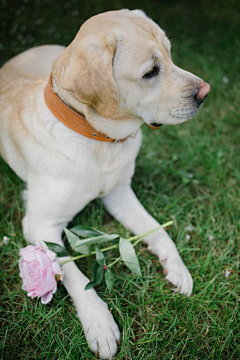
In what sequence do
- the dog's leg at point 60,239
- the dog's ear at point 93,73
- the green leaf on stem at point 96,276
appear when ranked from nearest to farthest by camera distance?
the dog's ear at point 93,73 < the dog's leg at point 60,239 < the green leaf on stem at point 96,276

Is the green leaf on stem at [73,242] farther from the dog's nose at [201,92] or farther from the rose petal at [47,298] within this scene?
the dog's nose at [201,92]

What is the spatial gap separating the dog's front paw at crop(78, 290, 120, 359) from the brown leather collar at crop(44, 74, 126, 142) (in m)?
0.96

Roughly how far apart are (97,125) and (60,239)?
0.75 meters

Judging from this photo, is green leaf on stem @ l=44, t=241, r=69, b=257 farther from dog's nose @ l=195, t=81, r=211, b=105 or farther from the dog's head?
dog's nose @ l=195, t=81, r=211, b=105

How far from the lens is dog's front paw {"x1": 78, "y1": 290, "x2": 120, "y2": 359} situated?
1.85 m

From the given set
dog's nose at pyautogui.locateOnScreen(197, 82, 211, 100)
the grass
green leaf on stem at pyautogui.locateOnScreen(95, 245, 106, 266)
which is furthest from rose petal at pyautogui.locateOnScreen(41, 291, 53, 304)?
dog's nose at pyautogui.locateOnScreen(197, 82, 211, 100)

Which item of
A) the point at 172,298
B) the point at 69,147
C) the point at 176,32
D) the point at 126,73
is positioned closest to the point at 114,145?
the point at 69,147

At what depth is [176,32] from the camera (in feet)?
15.0

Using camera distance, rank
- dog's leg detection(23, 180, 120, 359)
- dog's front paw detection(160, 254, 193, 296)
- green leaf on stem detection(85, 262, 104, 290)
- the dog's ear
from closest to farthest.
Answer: the dog's ear
dog's leg detection(23, 180, 120, 359)
green leaf on stem detection(85, 262, 104, 290)
dog's front paw detection(160, 254, 193, 296)

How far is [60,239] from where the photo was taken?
224 cm

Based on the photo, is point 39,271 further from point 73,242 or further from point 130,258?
point 130,258

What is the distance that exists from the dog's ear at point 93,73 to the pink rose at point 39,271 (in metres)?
0.85

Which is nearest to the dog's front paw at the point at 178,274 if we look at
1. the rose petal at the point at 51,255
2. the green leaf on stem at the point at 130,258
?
the green leaf on stem at the point at 130,258

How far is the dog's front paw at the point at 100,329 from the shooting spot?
1.85 m
